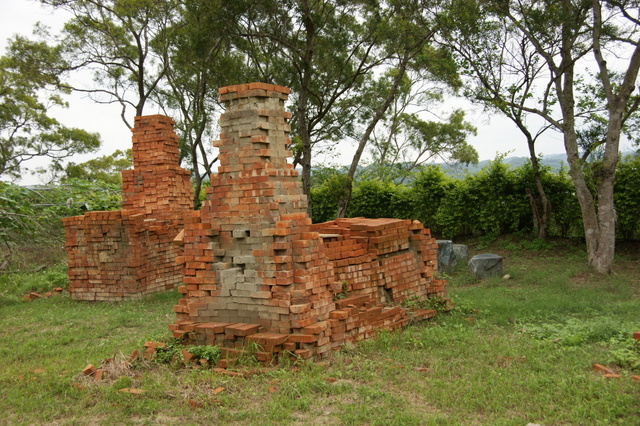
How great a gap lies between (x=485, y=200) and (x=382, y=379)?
11288mm

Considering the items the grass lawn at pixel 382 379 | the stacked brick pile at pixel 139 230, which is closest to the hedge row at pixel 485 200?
the stacked brick pile at pixel 139 230

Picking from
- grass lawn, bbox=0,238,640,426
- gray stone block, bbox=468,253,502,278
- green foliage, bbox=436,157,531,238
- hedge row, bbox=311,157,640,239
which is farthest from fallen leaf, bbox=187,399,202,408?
green foliage, bbox=436,157,531,238

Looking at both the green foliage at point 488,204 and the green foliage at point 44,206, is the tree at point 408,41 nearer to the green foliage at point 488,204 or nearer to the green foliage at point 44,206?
the green foliage at point 488,204

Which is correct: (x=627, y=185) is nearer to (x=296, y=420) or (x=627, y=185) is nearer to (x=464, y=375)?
(x=464, y=375)

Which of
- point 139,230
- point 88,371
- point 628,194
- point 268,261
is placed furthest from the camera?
point 628,194

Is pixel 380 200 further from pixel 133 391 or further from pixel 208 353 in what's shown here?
pixel 133 391

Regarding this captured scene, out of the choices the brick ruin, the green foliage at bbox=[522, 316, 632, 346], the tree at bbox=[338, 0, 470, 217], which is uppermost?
the tree at bbox=[338, 0, 470, 217]

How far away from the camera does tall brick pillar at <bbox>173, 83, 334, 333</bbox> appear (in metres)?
5.73

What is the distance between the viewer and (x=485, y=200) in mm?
15188

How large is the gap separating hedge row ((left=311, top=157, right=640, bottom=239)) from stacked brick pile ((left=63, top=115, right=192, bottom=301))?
5602 millimetres

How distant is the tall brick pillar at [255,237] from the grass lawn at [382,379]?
2.46 ft

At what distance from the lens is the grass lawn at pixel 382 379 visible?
413 centimetres

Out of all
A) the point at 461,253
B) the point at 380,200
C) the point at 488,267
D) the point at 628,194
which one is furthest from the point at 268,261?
the point at 380,200

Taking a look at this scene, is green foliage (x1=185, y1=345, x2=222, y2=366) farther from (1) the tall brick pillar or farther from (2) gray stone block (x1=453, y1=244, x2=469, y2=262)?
Answer: (2) gray stone block (x1=453, y1=244, x2=469, y2=262)
